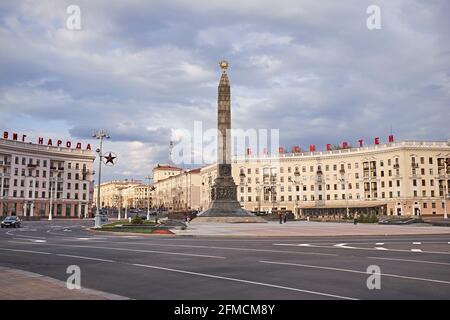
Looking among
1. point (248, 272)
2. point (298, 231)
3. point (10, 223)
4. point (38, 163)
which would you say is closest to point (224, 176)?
point (298, 231)

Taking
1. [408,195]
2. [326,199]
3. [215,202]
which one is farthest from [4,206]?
[408,195]

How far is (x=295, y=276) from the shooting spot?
1221 centimetres

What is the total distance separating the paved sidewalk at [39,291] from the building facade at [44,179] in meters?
90.1

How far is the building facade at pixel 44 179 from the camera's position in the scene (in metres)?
102

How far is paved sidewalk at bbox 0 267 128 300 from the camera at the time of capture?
8961 millimetres

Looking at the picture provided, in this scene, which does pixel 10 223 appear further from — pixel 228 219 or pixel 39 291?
pixel 39 291

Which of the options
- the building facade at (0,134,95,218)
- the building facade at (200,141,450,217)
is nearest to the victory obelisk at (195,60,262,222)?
the building facade at (200,141,450,217)

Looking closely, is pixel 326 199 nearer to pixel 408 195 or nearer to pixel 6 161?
pixel 408 195

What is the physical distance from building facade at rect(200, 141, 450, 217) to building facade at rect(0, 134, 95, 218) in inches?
1537

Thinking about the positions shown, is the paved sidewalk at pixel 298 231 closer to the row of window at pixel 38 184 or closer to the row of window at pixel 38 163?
the row of window at pixel 38 184

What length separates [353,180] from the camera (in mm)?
114312

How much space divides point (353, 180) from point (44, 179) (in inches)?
3108
